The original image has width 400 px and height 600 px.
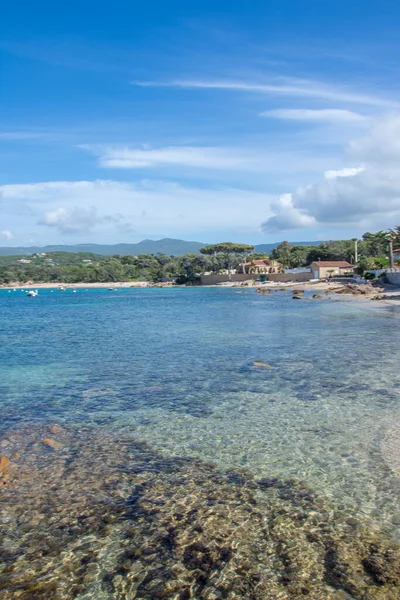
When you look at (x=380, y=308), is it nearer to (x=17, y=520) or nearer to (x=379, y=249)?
(x=17, y=520)

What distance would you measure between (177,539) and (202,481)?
77.3 inches

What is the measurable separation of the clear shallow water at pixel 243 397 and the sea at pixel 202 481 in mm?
68

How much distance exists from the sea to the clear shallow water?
0.07m

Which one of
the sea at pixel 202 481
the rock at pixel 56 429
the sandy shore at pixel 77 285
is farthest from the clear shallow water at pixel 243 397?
the sandy shore at pixel 77 285

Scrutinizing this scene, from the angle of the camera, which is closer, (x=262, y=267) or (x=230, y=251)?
(x=262, y=267)

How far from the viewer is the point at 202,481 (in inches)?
340

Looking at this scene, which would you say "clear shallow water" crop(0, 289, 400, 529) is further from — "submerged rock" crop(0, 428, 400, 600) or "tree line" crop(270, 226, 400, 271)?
"tree line" crop(270, 226, 400, 271)

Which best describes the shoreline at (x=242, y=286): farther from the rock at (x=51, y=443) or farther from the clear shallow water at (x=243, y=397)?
the rock at (x=51, y=443)

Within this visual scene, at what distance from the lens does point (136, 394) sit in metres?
15.5

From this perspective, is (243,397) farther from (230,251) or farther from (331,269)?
(230,251)

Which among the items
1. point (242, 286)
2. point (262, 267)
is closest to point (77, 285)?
point (262, 267)

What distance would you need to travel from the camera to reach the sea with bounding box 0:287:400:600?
19.4 feet

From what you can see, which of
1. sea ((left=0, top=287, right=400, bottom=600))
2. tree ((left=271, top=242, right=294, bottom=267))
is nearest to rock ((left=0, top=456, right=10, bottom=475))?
sea ((left=0, top=287, right=400, bottom=600))

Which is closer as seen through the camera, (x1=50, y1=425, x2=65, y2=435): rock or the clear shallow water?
the clear shallow water
